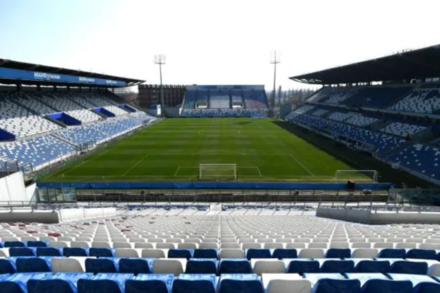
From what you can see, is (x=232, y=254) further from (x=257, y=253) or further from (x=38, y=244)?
(x=38, y=244)

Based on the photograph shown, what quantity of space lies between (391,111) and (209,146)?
1191 inches

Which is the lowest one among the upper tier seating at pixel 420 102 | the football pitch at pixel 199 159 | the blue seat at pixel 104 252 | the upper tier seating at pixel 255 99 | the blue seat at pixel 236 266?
the football pitch at pixel 199 159

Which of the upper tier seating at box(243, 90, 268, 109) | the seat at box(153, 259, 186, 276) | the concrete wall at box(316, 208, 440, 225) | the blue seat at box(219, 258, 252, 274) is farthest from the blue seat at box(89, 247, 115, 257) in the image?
the upper tier seating at box(243, 90, 268, 109)

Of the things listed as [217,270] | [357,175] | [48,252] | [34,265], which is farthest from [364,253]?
[357,175]

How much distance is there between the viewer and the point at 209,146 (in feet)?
151

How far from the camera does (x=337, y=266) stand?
16.6 feet

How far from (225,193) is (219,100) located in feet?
268

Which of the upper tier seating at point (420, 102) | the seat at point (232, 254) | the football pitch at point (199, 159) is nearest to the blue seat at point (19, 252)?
the seat at point (232, 254)

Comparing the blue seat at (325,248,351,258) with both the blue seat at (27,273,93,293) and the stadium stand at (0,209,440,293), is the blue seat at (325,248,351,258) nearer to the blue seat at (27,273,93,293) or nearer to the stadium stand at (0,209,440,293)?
the stadium stand at (0,209,440,293)

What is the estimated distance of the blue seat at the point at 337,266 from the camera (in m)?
5.05

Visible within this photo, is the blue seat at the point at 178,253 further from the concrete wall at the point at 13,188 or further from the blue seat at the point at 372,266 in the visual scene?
the concrete wall at the point at 13,188

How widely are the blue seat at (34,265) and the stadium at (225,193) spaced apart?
25mm

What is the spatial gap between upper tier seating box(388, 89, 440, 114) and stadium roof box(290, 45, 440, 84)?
10.2 feet

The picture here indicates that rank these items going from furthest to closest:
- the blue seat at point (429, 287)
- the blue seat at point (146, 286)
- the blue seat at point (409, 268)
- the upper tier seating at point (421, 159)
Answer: the upper tier seating at point (421, 159), the blue seat at point (409, 268), the blue seat at point (146, 286), the blue seat at point (429, 287)
